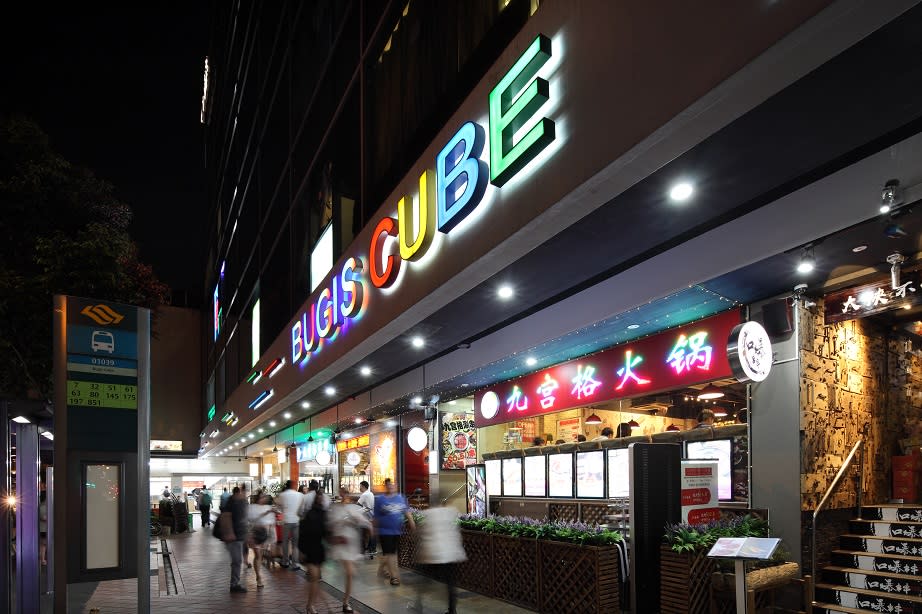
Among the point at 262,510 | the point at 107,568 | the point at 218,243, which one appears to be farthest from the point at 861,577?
the point at 218,243

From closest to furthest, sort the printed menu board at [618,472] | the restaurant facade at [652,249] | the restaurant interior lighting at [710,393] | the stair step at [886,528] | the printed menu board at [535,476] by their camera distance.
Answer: the restaurant facade at [652,249] → the stair step at [886,528] → the printed menu board at [618,472] → the restaurant interior lighting at [710,393] → the printed menu board at [535,476]

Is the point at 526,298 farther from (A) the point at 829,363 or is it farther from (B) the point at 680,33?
(B) the point at 680,33

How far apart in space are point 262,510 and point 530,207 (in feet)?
34.1

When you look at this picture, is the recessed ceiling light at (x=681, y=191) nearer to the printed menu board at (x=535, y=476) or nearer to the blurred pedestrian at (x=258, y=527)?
the printed menu board at (x=535, y=476)

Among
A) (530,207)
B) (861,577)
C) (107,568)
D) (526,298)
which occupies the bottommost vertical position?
(861,577)

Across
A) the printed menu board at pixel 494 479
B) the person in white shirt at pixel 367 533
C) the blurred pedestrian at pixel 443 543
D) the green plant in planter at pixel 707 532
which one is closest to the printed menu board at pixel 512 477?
the printed menu board at pixel 494 479

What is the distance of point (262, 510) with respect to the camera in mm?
14656

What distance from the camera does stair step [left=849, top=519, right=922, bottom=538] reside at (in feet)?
27.8

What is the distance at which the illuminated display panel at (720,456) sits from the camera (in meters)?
9.68

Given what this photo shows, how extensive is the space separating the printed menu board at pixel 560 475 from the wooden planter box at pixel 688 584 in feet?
17.2

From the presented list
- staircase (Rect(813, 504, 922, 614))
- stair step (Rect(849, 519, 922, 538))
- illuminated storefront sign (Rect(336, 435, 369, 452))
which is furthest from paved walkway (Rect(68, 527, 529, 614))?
illuminated storefront sign (Rect(336, 435, 369, 452))

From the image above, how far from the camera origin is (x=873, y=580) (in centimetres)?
811

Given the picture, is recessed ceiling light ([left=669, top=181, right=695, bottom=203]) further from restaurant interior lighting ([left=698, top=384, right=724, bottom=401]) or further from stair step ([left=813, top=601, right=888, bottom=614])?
restaurant interior lighting ([left=698, top=384, right=724, bottom=401])

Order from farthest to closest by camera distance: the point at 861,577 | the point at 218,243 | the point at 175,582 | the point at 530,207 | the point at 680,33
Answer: the point at 218,243 < the point at 175,582 < the point at 861,577 < the point at 530,207 < the point at 680,33
